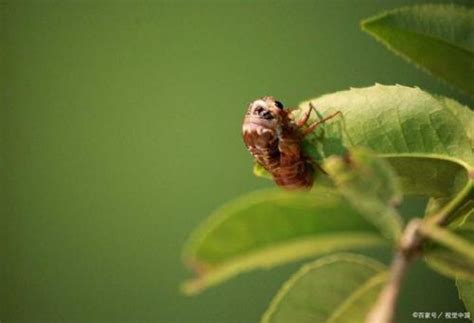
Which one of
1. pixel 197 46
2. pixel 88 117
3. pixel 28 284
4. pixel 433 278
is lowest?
pixel 433 278

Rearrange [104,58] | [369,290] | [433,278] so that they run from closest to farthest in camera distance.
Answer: [369,290] < [104,58] < [433,278]

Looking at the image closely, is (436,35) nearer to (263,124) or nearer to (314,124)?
(314,124)

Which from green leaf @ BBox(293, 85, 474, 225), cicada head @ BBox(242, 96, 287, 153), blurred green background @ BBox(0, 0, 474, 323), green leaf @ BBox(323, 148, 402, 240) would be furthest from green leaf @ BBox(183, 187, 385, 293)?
blurred green background @ BBox(0, 0, 474, 323)

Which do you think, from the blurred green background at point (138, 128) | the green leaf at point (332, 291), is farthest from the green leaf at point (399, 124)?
the blurred green background at point (138, 128)

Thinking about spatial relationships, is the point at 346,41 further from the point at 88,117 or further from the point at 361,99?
the point at 361,99

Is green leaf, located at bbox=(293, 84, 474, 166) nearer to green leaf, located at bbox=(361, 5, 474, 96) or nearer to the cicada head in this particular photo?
green leaf, located at bbox=(361, 5, 474, 96)

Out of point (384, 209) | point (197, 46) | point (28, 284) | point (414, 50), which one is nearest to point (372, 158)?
point (384, 209)
